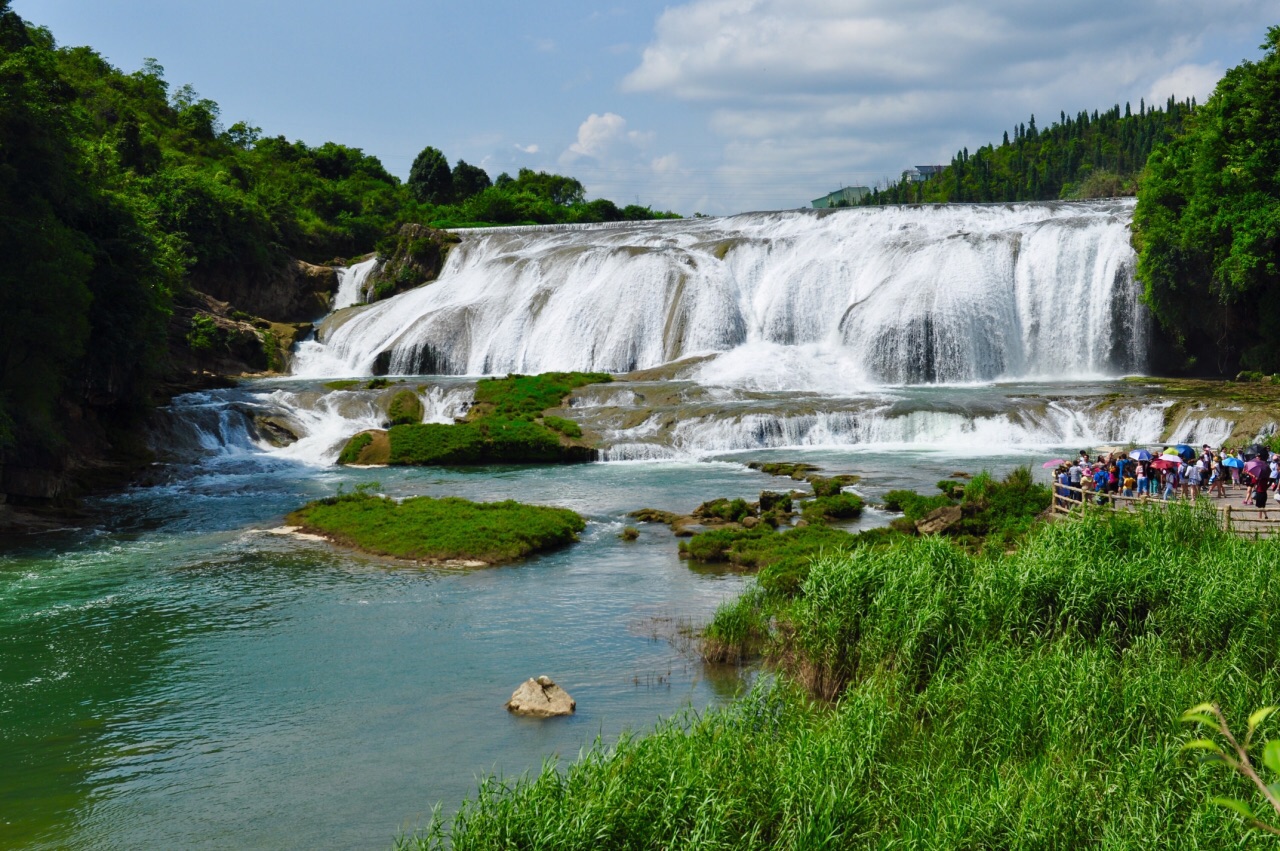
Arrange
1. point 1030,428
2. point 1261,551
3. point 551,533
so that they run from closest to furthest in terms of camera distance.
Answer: point 1261,551 → point 551,533 → point 1030,428

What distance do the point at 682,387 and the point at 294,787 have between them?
97.3 feet

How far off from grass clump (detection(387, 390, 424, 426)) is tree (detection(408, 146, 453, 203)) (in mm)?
58163

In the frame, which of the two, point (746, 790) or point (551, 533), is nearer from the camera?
point (746, 790)

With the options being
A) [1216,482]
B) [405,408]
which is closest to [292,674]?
[1216,482]

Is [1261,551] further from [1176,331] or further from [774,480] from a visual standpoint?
[1176,331]

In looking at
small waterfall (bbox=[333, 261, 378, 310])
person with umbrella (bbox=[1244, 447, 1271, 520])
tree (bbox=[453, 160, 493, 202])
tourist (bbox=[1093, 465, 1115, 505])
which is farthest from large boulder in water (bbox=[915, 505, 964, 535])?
tree (bbox=[453, 160, 493, 202])

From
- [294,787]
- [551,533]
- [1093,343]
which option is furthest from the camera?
[1093,343]

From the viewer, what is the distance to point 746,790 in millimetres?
8938

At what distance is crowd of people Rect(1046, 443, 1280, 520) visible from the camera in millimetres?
18875

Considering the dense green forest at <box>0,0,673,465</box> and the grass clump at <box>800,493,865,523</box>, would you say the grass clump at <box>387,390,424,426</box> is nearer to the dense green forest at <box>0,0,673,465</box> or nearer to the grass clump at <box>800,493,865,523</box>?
the dense green forest at <box>0,0,673,465</box>

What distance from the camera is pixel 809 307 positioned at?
4856 cm

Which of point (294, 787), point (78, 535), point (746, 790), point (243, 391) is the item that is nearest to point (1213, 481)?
point (746, 790)

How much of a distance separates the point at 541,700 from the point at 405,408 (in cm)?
2740

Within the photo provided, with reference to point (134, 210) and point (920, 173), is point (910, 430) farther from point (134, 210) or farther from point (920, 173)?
point (920, 173)
